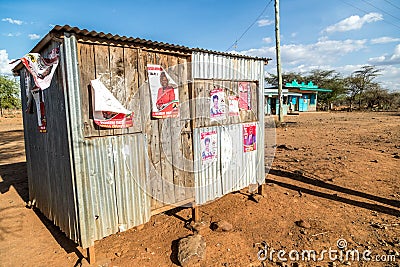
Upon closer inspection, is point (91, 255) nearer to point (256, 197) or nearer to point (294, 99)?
point (256, 197)

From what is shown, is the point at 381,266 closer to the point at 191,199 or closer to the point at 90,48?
the point at 191,199

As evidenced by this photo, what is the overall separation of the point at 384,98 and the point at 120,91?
161ft

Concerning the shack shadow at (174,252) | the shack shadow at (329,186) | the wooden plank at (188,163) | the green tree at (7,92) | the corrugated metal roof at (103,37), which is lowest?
the shack shadow at (174,252)

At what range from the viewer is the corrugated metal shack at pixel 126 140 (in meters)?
3.02

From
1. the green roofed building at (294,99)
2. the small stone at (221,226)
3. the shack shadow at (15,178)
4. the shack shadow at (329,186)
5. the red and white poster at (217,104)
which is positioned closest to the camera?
the small stone at (221,226)

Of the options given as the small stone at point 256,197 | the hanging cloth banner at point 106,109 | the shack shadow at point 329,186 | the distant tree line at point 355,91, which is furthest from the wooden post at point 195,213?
the distant tree line at point 355,91

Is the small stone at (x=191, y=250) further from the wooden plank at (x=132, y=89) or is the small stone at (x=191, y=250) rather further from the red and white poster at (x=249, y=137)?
the red and white poster at (x=249, y=137)

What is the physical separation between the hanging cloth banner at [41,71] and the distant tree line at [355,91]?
4022 cm

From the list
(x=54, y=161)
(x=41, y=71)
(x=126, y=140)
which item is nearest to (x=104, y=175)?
(x=126, y=140)

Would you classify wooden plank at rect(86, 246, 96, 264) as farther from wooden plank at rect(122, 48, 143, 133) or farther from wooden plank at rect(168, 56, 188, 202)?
wooden plank at rect(122, 48, 143, 133)

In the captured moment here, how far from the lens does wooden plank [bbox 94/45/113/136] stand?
315 cm

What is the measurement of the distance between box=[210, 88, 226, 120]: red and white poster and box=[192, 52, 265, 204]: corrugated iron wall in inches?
8.3

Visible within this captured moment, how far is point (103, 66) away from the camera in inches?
126

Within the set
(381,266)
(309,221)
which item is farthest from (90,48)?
(381,266)
